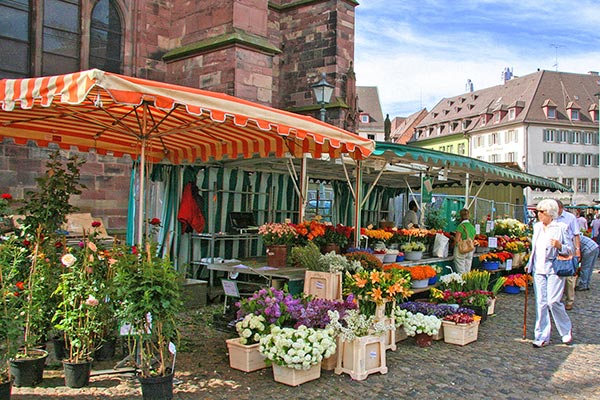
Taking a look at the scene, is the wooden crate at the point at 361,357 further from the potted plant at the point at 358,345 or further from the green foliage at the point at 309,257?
the green foliage at the point at 309,257

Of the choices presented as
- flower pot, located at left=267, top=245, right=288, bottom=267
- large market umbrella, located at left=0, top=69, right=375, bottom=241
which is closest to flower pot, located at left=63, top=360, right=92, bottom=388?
large market umbrella, located at left=0, top=69, right=375, bottom=241

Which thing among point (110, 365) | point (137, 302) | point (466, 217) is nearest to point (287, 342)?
point (137, 302)

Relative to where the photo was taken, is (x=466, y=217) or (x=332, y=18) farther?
(x=332, y=18)

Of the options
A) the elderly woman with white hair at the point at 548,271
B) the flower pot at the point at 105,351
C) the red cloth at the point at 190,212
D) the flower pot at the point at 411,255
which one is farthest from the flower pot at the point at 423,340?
the red cloth at the point at 190,212

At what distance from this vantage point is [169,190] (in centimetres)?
977

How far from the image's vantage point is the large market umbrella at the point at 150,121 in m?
4.29

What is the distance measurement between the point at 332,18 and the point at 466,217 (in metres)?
7.29

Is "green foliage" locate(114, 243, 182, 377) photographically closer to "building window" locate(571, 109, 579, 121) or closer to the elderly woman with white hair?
the elderly woman with white hair

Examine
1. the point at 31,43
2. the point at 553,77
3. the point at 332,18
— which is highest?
the point at 553,77

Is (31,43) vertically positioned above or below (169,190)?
above

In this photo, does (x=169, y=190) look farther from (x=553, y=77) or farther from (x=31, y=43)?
(x=553, y=77)

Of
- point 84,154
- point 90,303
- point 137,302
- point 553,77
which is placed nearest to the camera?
point 137,302

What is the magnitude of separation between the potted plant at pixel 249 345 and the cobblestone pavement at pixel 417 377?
91mm

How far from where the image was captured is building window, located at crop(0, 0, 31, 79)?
10.1 metres
